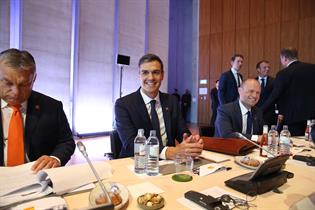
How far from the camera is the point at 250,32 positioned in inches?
272

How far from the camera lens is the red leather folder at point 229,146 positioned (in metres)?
1.68

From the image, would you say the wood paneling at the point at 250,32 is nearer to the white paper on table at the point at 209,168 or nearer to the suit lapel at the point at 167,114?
the suit lapel at the point at 167,114

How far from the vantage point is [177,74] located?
11.0 metres

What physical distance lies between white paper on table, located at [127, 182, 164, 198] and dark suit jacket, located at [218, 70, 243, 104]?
316 cm

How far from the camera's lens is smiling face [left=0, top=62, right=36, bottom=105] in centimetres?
131

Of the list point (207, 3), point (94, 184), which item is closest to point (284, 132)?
point (94, 184)

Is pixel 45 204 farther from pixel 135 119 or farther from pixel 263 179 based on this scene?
pixel 135 119

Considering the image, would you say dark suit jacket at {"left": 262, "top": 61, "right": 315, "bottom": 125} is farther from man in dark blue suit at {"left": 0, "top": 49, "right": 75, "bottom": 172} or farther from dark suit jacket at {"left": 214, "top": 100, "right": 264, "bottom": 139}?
man in dark blue suit at {"left": 0, "top": 49, "right": 75, "bottom": 172}

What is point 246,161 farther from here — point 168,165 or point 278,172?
point 168,165

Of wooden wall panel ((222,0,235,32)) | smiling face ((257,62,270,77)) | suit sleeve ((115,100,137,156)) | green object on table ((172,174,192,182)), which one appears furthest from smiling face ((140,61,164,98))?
wooden wall panel ((222,0,235,32))

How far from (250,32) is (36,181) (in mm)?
7134

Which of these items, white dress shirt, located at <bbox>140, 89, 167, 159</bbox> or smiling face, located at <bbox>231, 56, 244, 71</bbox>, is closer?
white dress shirt, located at <bbox>140, 89, 167, 159</bbox>

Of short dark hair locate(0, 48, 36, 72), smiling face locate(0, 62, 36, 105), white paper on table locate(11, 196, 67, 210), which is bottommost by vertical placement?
white paper on table locate(11, 196, 67, 210)

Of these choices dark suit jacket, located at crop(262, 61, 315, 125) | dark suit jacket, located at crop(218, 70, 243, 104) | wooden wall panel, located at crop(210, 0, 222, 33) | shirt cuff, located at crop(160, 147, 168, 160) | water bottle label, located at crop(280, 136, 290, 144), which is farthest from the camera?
wooden wall panel, located at crop(210, 0, 222, 33)
